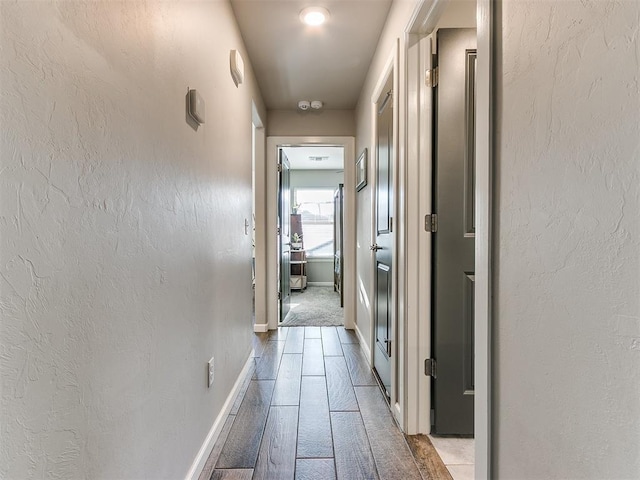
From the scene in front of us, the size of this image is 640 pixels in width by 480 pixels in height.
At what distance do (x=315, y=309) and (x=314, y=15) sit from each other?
340cm

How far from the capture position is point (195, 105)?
1352 millimetres

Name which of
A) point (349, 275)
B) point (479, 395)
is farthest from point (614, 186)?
point (349, 275)

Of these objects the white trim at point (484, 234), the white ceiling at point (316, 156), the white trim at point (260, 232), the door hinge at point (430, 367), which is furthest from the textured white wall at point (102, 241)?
the white ceiling at point (316, 156)

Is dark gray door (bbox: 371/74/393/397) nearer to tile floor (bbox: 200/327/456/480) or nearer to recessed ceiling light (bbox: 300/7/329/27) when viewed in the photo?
tile floor (bbox: 200/327/456/480)

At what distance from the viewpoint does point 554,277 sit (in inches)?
27.5

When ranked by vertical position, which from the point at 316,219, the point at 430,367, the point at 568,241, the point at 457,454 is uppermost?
the point at 316,219

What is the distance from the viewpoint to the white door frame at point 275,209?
11.6ft

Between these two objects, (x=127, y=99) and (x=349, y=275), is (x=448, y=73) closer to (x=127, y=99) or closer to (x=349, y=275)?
(x=127, y=99)

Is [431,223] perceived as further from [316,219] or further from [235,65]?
[316,219]

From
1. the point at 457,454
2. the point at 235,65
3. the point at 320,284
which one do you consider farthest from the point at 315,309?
the point at 235,65

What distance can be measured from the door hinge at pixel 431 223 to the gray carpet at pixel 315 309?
2.39m

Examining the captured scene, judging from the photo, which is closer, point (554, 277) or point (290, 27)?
point (554, 277)

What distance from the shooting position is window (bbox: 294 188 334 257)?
6.82m

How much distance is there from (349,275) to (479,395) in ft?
8.75
